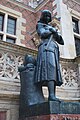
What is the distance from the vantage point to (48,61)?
8.47ft

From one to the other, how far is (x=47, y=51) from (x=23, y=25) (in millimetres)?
4729

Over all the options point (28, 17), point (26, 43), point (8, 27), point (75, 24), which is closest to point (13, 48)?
point (26, 43)

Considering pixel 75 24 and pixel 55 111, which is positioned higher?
pixel 75 24

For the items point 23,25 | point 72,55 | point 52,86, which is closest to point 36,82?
point 52,86

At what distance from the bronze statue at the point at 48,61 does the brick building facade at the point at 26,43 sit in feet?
2.18

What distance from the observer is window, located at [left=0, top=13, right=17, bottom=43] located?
660 cm

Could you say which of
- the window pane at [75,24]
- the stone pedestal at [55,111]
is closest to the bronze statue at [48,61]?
the stone pedestal at [55,111]

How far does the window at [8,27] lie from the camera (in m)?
6.60

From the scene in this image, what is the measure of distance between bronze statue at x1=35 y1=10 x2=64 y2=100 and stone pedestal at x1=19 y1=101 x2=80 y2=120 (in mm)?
162

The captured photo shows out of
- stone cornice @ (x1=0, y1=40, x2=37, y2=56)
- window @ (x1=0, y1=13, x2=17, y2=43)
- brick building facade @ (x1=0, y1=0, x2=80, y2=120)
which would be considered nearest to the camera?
brick building facade @ (x1=0, y1=0, x2=80, y2=120)

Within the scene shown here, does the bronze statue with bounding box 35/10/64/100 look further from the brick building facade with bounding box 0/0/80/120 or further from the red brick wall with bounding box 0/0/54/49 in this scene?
the red brick wall with bounding box 0/0/54/49

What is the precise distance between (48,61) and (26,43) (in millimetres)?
4376

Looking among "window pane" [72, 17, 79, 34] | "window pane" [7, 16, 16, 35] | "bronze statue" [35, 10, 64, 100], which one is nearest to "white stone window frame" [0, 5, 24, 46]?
"window pane" [7, 16, 16, 35]

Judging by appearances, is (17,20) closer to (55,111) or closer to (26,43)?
(26,43)
